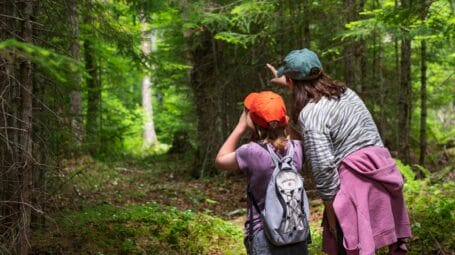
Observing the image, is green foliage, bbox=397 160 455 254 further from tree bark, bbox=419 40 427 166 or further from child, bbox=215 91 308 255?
tree bark, bbox=419 40 427 166

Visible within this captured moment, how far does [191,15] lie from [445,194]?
235 inches

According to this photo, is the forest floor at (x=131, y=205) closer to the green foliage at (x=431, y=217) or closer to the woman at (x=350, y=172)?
the green foliage at (x=431, y=217)

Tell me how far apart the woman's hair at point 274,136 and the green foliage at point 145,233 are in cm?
311

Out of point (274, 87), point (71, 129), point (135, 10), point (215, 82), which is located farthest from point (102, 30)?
point (215, 82)

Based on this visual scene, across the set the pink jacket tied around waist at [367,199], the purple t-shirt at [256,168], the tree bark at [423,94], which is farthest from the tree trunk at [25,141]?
the tree bark at [423,94]

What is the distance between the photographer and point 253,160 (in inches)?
141

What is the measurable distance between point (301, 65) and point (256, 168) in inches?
32.1

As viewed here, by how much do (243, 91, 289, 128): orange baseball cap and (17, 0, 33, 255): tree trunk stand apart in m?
2.13

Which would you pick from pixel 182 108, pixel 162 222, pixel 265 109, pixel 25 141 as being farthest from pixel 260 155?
pixel 182 108

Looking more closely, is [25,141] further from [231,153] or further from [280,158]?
[280,158]

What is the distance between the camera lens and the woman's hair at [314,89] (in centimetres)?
362

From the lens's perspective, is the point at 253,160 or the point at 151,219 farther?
the point at 151,219

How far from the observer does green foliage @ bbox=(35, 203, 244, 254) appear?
244 inches

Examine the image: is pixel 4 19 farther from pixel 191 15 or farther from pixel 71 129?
pixel 191 15
